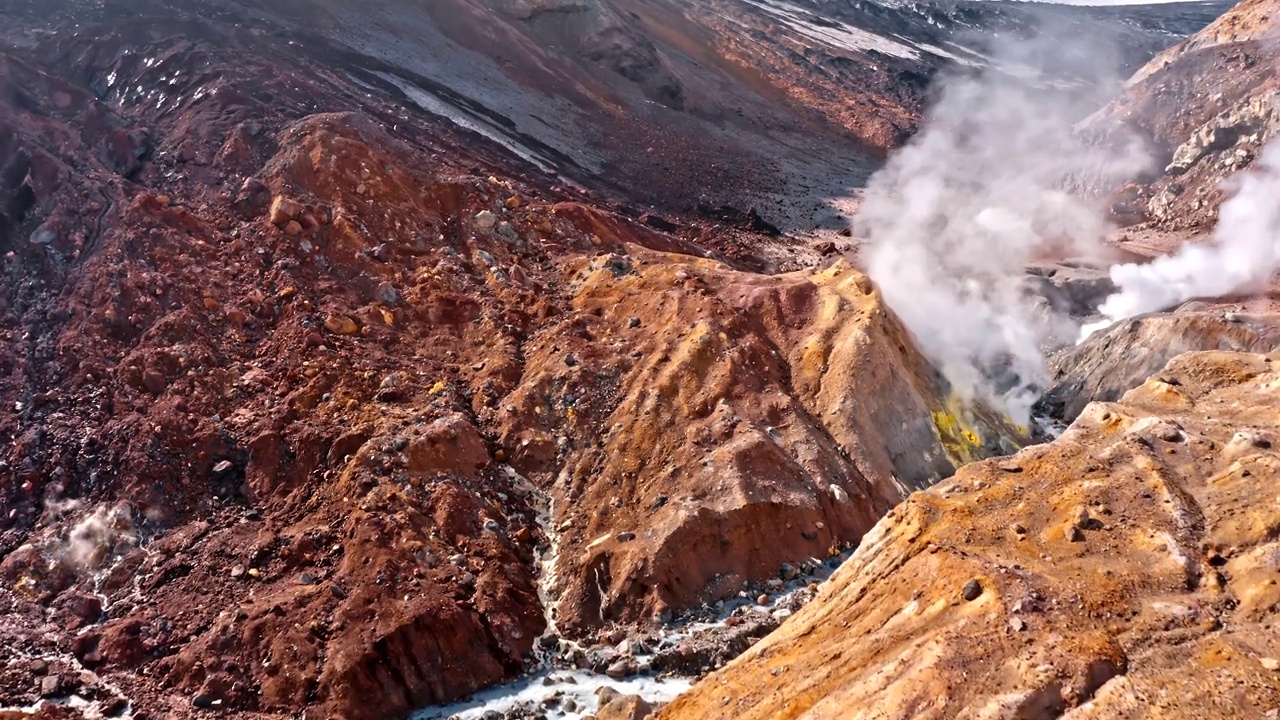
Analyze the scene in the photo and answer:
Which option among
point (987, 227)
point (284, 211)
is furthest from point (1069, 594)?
point (987, 227)

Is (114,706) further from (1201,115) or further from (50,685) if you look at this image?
(1201,115)

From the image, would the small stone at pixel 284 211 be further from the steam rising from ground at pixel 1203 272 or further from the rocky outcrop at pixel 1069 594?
the steam rising from ground at pixel 1203 272

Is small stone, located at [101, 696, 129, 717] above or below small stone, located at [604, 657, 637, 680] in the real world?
below

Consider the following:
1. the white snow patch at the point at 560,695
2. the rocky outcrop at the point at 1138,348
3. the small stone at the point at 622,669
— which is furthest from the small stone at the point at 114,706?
the rocky outcrop at the point at 1138,348

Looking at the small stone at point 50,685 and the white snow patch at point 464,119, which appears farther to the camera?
the white snow patch at point 464,119

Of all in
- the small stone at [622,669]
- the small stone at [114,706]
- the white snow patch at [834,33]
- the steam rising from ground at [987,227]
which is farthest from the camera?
the white snow patch at [834,33]

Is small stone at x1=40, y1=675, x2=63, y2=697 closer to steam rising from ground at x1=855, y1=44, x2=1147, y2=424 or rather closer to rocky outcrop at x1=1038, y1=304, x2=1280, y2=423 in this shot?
steam rising from ground at x1=855, y1=44, x2=1147, y2=424

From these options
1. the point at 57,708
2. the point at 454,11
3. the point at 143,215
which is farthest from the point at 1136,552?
the point at 454,11

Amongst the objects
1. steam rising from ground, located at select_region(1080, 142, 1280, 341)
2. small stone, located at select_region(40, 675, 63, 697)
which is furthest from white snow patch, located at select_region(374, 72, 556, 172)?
small stone, located at select_region(40, 675, 63, 697)
